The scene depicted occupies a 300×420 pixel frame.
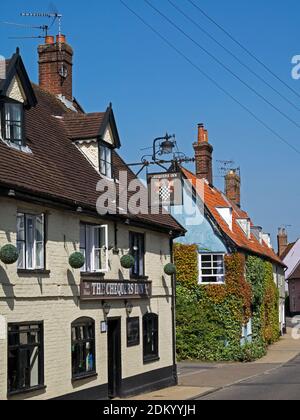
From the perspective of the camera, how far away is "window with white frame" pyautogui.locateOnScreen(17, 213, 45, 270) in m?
15.1

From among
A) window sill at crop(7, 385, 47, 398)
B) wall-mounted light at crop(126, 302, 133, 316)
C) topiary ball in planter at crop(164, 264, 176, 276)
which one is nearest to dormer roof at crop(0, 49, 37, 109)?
wall-mounted light at crop(126, 302, 133, 316)

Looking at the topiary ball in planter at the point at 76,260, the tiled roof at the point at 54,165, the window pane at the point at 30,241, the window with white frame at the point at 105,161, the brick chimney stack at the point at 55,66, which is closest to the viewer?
the window pane at the point at 30,241

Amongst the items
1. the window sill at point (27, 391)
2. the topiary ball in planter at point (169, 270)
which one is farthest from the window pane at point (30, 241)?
the topiary ball in planter at point (169, 270)

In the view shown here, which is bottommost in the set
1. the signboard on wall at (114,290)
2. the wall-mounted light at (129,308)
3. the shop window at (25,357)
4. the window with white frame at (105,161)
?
the shop window at (25,357)

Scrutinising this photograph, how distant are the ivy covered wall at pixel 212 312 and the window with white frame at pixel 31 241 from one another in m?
17.6

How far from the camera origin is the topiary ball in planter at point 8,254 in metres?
13.8

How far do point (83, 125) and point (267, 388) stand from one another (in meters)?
9.76

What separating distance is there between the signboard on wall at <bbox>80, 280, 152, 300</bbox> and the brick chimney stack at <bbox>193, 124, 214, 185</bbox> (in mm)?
18395

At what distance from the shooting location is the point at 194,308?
→ 3269cm

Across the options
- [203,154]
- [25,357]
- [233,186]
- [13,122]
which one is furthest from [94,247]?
[233,186]

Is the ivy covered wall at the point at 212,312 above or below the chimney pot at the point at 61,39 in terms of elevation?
below

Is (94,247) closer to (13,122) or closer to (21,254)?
(21,254)

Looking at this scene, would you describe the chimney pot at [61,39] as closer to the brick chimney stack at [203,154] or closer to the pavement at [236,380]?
the pavement at [236,380]

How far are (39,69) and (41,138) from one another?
23.7ft
